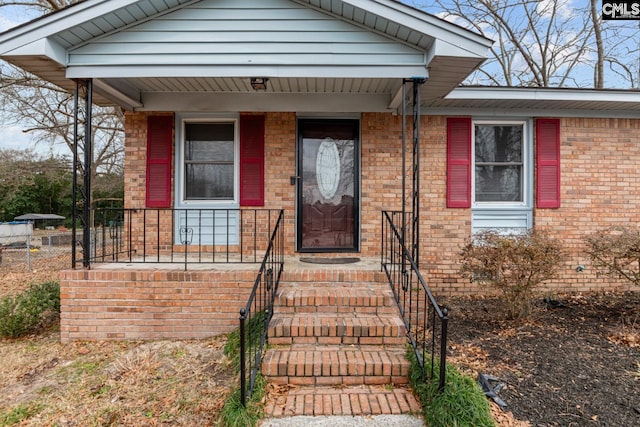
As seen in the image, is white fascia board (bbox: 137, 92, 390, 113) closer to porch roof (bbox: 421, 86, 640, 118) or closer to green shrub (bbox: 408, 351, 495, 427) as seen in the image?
porch roof (bbox: 421, 86, 640, 118)

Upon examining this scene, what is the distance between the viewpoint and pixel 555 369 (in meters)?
3.17

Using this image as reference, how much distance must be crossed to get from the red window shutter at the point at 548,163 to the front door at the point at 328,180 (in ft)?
9.76

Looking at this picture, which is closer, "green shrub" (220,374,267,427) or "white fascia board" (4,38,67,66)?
"green shrub" (220,374,267,427)

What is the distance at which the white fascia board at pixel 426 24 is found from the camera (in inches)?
147

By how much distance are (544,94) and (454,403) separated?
4775 millimetres

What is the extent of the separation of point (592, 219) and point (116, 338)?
7.20 metres

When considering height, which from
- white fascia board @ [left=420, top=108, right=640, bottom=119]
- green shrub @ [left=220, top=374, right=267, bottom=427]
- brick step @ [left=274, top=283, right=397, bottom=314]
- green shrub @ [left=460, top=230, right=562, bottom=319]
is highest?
white fascia board @ [left=420, top=108, right=640, bottom=119]

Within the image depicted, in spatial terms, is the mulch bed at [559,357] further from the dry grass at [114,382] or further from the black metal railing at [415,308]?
the dry grass at [114,382]

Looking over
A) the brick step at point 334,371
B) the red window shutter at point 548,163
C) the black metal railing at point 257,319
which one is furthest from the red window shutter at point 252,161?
the red window shutter at point 548,163

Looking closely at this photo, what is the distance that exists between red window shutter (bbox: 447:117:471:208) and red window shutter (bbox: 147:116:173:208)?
4.44m

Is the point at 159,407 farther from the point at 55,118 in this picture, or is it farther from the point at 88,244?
the point at 55,118

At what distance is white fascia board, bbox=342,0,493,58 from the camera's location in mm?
3730

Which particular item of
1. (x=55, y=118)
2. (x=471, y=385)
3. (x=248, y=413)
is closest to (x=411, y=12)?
(x=471, y=385)

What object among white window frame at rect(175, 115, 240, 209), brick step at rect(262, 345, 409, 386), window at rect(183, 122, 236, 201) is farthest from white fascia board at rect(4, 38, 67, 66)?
brick step at rect(262, 345, 409, 386)
